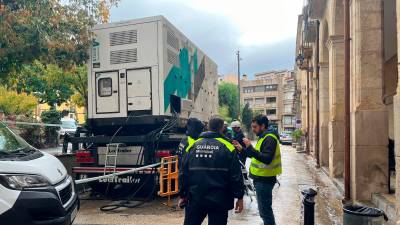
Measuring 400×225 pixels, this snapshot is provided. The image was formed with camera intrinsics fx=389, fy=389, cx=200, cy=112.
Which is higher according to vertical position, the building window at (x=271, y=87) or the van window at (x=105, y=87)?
the building window at (x=271, y=87)

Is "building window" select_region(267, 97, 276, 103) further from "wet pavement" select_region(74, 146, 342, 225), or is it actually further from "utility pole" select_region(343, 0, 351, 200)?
"utility pole" select_region(343, 0, 351, 200)

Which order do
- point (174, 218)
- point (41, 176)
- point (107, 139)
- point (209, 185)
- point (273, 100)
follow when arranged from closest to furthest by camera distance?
point (209, 185)
point (41, 176)
point (174, 218)
point (107, 139)
point (273, 100)

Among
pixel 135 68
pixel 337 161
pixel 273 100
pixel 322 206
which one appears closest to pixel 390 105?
pixel 337 161

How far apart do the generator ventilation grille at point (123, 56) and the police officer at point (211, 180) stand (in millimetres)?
4802

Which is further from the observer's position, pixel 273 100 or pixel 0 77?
pixel 273 100

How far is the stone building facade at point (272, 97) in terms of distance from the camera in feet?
253

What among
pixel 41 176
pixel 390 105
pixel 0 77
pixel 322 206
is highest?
pixel 0 77

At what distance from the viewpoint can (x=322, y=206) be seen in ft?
25.6

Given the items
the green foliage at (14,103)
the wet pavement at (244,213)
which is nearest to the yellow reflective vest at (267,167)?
the wet pavement at (244,213)

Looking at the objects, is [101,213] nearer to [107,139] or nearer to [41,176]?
[107,139]

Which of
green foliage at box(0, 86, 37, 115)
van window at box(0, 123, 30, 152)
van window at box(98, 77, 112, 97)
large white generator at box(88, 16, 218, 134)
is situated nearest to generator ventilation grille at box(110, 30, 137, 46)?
large white generator at box(88, 16, 218, 134)

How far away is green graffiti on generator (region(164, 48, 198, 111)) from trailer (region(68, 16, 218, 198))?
0.02 metres

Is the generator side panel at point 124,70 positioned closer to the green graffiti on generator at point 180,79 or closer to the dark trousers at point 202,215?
the green graffiti on generator at point 180,79

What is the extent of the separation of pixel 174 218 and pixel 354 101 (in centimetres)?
430
